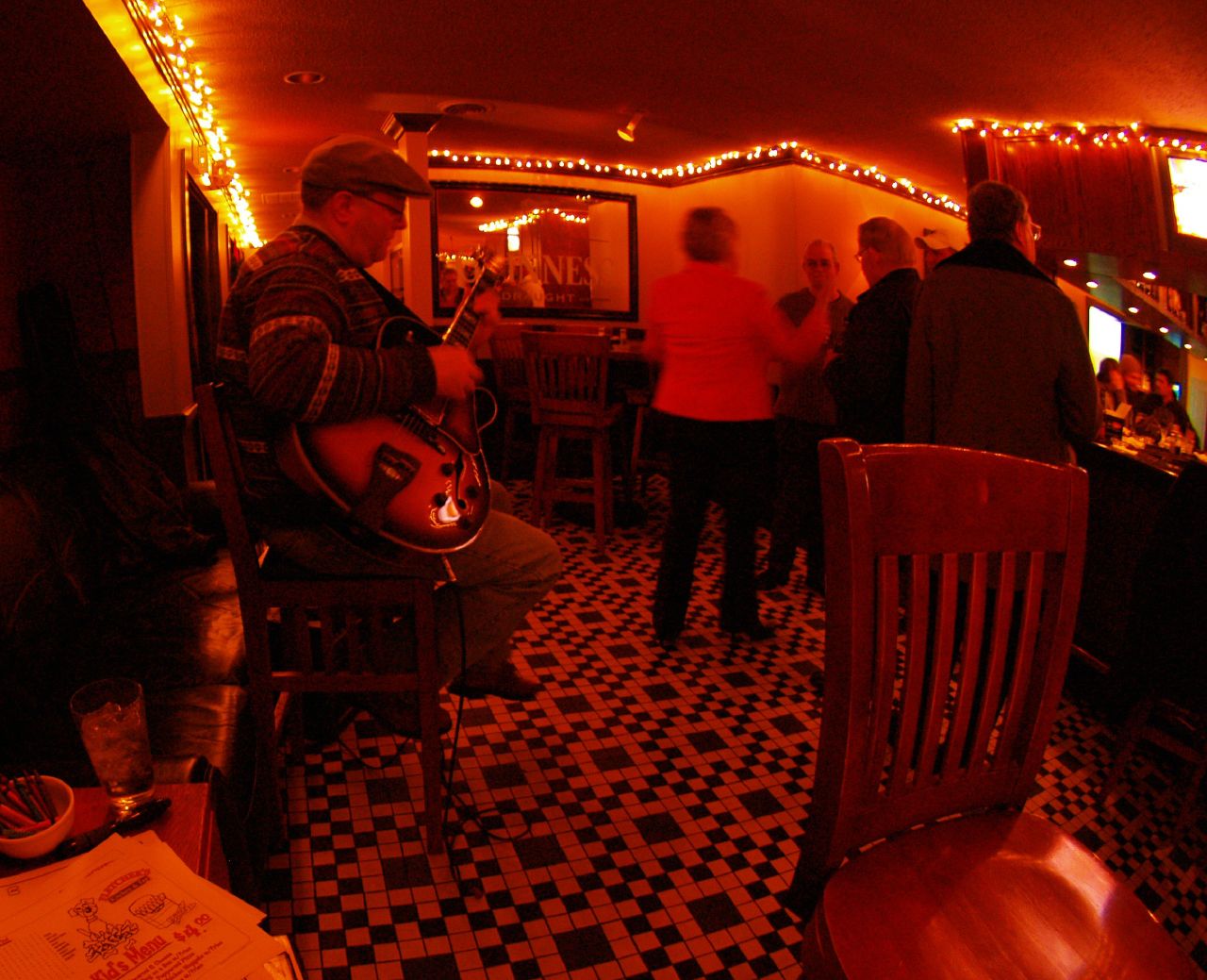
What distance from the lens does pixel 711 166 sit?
6.80m

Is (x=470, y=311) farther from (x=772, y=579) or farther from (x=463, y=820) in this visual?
(x=772, y=579)

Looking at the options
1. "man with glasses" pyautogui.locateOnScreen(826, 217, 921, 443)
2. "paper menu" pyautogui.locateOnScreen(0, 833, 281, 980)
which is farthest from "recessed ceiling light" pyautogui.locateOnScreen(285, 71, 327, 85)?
"paper menu" pyautogui.locateOnScreen(0, 833, 281, 980)

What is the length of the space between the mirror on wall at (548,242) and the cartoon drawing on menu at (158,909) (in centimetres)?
614

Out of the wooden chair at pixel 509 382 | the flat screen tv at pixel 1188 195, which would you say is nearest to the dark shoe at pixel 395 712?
the wooden chair at pixel 509 382

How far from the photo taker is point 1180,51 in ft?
11.1

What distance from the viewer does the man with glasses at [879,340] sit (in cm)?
245

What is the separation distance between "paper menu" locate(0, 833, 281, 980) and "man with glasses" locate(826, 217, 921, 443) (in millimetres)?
2178

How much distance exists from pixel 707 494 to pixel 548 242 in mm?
4825

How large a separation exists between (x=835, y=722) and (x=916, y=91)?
4.24 m

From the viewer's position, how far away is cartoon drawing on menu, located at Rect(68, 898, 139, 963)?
70cm

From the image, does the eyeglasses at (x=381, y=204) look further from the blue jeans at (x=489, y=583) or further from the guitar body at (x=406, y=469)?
the blue jeans at (x=489, y=583)

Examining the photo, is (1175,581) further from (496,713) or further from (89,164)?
(89,164)

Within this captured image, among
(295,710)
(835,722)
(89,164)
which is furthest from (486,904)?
(89,164)

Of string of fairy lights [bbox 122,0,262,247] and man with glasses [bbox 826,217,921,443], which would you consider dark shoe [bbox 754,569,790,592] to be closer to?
man with glasses [bbox 826,217,921,443]
